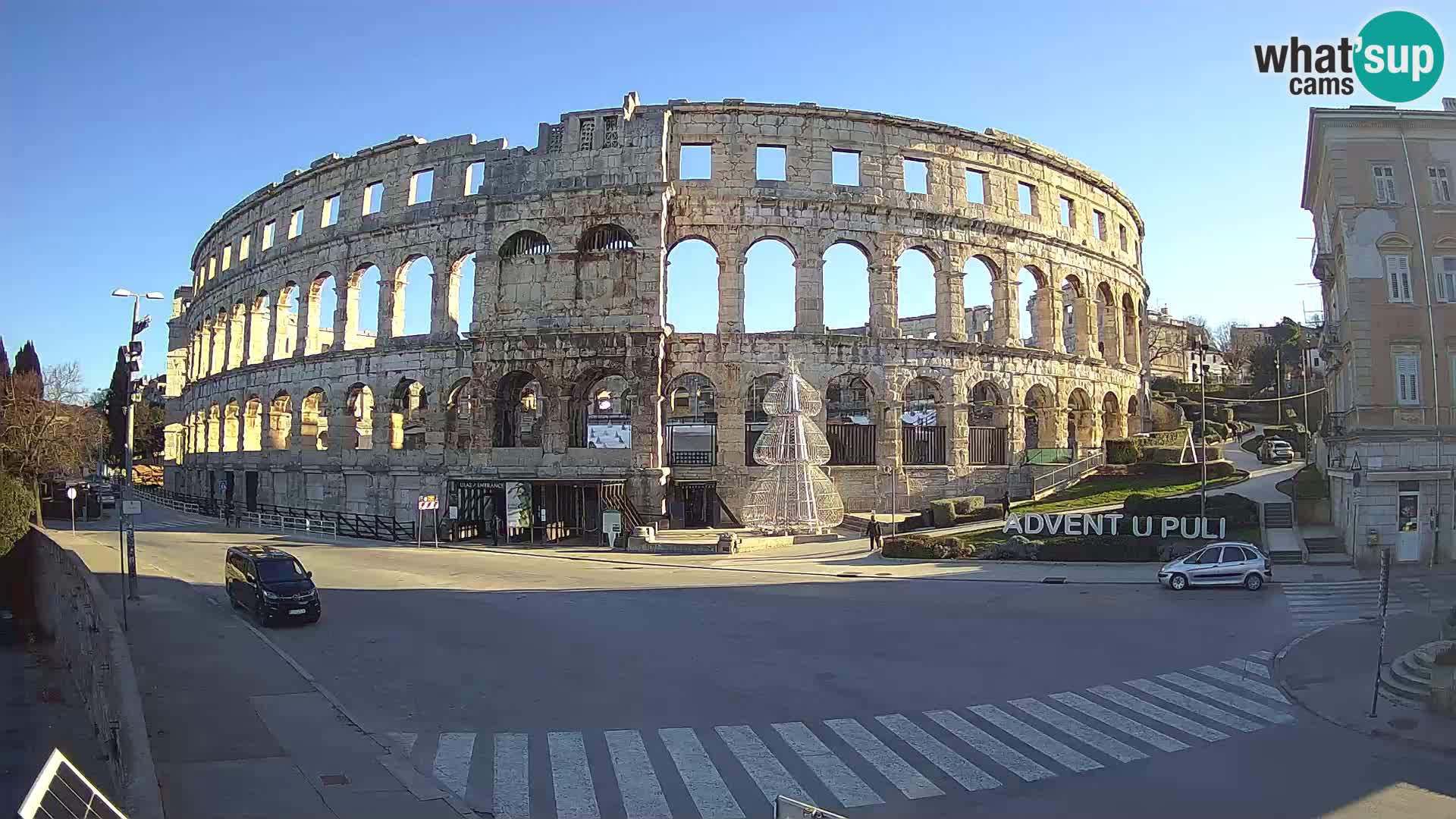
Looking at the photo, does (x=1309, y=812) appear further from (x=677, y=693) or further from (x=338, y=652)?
(x=338, y=652)

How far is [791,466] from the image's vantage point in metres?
35.4

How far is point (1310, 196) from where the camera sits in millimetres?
35375

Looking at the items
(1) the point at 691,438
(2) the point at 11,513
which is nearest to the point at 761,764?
(2) the point at 11,513

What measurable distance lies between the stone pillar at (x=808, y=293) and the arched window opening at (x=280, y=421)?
28.9m

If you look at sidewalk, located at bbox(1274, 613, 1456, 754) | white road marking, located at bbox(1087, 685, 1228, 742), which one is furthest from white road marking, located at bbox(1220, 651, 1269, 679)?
white road marking, located at bbox(1087, 685, 1228, 742)

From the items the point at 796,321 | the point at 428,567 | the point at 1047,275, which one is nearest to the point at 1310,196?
the point at 1047,275

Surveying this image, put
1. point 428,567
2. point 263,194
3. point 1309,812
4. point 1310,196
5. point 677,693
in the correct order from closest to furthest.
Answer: point 1309,812
point 677,693
point 428,567
point 1310,196
point 263,194

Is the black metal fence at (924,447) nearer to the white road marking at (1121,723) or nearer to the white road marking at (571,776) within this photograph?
the white road marking at (1121,723)

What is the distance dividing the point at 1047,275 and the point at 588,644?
36076 mm

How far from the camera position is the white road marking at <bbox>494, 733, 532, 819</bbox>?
30.2 feet

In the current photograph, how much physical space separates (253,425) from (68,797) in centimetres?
5267

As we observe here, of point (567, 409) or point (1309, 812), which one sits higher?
point (567, 409)

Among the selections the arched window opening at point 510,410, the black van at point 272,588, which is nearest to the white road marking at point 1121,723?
the black van at point 272,588

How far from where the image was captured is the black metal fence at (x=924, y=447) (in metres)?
41.5
